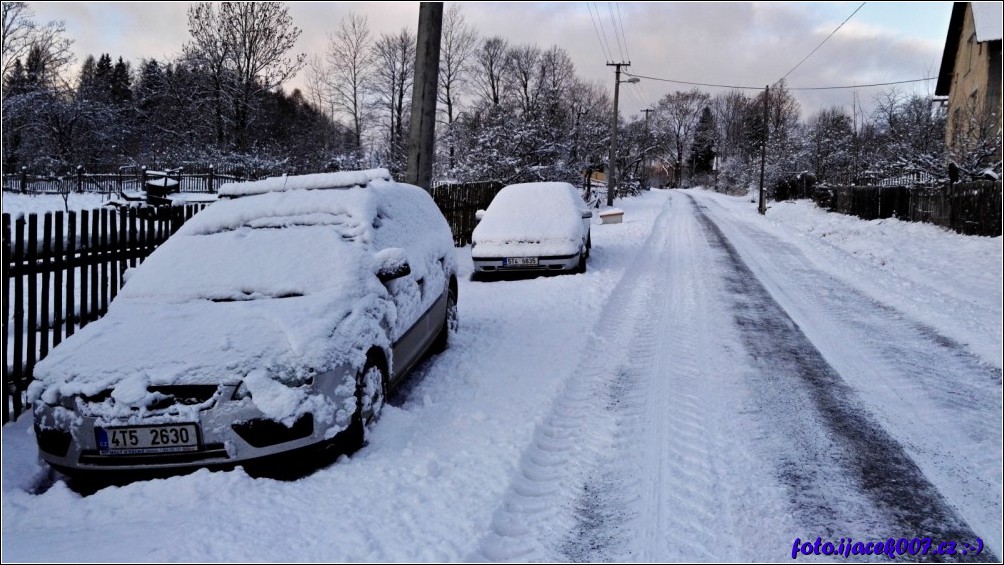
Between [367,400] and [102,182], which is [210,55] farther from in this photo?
[367,400]

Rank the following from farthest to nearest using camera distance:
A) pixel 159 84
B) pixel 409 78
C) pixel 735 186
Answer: pixel 735 186
pixel 409 78
pixel 159 84

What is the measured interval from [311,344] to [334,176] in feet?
7.96

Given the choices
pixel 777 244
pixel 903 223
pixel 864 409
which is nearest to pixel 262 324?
pixel 864 409

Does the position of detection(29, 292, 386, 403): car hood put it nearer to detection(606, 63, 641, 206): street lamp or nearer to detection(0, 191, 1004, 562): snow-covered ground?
detection(0, 191, 1004, 562): snow-covered ground

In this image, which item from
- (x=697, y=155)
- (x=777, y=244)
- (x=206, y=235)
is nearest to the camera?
(x=206, y=235)

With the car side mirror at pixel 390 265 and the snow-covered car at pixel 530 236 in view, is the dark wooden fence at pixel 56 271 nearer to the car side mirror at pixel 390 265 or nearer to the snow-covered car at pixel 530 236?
the car side mirror at pixel 390 265

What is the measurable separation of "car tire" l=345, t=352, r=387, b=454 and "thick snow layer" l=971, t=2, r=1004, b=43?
28.6m

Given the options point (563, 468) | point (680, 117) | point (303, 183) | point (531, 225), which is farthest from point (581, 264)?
point (680, 117)

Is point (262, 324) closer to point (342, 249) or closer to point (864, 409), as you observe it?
point (342, 249)

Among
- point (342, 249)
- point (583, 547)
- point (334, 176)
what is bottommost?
point (583, 547)

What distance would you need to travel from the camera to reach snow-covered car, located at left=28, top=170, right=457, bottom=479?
3.49 meters

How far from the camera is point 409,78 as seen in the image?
50625mm

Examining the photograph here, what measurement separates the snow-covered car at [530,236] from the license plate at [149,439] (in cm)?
764

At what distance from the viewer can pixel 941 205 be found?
1424cm
